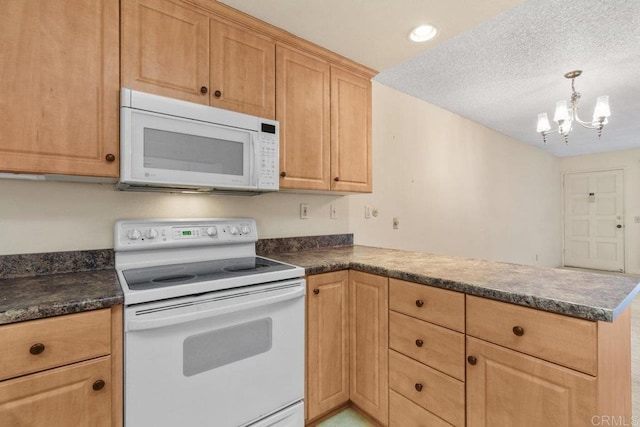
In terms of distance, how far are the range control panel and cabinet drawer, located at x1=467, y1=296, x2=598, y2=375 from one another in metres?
1.31

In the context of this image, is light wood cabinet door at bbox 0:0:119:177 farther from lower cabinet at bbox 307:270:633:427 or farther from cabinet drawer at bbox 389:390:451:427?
cabinet drawer at bbox 389:390:451:427

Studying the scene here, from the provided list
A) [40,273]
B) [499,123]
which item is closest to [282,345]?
[40,273]

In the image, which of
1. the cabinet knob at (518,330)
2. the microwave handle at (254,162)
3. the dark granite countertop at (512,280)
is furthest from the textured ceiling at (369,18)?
the cabinet knob at (518,330)

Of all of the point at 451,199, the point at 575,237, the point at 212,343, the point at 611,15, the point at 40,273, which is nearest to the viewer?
the point at 212,343

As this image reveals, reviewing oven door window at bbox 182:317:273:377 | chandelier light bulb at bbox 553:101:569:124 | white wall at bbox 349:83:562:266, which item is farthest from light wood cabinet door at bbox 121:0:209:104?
chandelier light bulb at bbox 553:101:569:124

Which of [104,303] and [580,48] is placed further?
[580,48]

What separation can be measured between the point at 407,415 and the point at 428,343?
1.37 feet

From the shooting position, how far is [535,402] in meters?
1.03

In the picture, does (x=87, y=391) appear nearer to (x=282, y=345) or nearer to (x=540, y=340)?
(x=282, y=345)

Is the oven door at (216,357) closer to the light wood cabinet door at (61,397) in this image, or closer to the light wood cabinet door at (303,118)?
the light wood cabinet door at (61,397)

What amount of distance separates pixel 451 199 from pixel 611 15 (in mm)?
2048

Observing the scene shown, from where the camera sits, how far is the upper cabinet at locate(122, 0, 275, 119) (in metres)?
1.38

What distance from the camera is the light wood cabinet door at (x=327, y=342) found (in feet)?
5.24

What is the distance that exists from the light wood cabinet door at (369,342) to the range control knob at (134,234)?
1.16 metres
